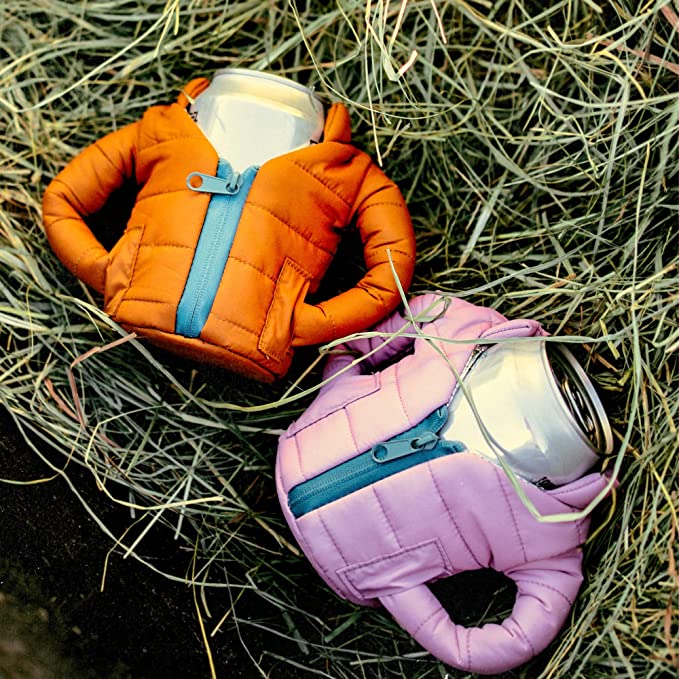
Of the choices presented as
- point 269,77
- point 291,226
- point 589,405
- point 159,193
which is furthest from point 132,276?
point 589,405

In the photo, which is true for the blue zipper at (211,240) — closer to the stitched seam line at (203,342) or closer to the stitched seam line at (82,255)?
the stitched seam line at (203,342)

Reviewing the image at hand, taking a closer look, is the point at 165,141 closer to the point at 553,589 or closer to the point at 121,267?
the point at 121,267

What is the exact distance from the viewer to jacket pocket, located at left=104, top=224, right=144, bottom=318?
1.33 metres

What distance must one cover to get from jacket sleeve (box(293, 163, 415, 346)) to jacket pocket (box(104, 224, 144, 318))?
27 centimetres

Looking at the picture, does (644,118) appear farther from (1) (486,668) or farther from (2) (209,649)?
(2) (209,649)

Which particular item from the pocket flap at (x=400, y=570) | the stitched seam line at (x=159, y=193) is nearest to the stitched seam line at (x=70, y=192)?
the stitched seam line at (x=159, y=193)

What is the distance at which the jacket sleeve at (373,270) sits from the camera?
134 cm

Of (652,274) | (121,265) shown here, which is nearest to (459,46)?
(652,274)

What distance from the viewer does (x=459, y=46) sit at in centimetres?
149

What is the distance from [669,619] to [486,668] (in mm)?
279

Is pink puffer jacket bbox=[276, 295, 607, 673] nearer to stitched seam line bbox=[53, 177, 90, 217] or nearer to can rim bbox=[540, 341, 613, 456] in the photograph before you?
can rim bbox=[540, 341, 613, 456]

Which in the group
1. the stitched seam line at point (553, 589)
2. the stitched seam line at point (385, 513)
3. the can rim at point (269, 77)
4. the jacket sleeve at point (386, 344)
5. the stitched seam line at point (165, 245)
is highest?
the can rim at point (269, 77)

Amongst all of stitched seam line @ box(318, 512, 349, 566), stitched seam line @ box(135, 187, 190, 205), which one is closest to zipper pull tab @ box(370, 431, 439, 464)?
stitched seam line @ box(318, 512, 349, 566)

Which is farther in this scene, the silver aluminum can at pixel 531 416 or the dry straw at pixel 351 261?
the dry straw at pixel 351 261
